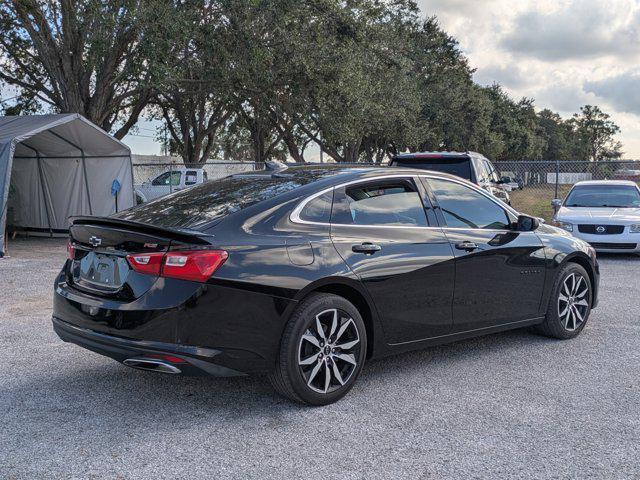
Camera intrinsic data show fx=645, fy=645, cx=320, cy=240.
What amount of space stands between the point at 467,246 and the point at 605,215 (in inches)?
323

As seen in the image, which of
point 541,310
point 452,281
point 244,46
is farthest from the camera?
point 244,46

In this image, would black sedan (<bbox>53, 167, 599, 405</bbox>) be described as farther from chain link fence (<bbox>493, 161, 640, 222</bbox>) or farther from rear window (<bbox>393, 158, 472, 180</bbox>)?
chain link fence (<bbox>493, 161, 640, 222</bbox>)

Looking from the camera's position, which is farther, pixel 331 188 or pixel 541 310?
pixel 541 310

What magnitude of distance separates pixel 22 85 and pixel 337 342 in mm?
23902

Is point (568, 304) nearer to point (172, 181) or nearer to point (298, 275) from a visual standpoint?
point (298, 275)

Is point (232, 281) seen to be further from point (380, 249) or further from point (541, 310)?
point (541, 310)

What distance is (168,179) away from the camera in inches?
910

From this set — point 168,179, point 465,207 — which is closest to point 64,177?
point 168,179

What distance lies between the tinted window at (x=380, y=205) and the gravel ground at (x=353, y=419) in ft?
4.01

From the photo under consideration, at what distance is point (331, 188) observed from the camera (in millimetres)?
Result: 4730

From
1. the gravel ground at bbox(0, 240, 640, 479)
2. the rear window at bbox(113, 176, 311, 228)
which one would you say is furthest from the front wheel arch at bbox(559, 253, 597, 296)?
the rear window at bbox(113, 176, 311, 228)

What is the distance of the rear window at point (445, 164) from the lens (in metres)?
11.2

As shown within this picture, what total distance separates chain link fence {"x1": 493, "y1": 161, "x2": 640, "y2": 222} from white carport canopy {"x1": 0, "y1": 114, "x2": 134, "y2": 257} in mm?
11086

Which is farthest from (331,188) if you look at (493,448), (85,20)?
(85,20)
